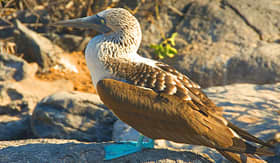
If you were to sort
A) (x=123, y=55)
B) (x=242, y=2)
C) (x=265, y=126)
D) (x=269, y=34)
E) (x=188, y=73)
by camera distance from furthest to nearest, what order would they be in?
(x=242, y=2), (x=269, y=34), (x=188, y=73), (x=265, y=126), (x=123, y=55)

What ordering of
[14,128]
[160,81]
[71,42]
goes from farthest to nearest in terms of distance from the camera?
[71,42], [14,128], [160,81]

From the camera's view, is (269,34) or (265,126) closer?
(265,126)

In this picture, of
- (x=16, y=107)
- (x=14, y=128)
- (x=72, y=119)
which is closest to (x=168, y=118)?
(x=72, y=119)

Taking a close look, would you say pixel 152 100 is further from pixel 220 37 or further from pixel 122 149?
pixel 220 37

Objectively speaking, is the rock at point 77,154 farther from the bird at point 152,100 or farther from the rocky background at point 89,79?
the bird at point 152,100

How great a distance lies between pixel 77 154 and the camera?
11.0ft

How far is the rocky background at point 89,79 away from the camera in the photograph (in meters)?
3.80

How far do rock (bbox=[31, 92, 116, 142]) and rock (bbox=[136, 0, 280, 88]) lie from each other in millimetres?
2577

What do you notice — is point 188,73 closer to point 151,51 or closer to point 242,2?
point 151,51

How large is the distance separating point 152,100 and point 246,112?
2161 mm

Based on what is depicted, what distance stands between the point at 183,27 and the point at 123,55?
455 centimetres

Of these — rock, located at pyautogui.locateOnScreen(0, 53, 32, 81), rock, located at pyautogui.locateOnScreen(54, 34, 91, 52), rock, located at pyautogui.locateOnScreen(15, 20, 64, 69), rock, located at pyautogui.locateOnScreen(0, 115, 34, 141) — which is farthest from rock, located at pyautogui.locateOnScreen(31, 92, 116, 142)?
rock, located at pyautogui.locateOnScreen(54, 34, 91, 52)

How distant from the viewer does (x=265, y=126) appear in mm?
4039

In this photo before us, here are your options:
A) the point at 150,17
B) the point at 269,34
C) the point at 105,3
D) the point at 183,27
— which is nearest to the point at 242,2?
the point at 269,34
